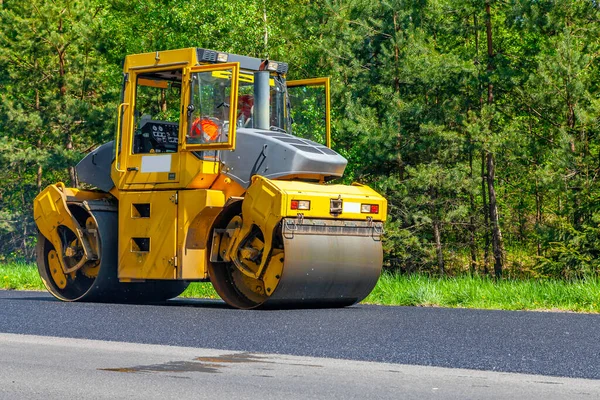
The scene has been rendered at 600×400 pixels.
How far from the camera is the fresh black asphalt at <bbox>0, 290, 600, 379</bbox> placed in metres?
7.54

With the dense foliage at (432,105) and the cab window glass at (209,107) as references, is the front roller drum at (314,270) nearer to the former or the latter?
the cab window glass at (209,107)

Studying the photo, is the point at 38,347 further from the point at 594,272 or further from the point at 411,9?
the point at 411,9

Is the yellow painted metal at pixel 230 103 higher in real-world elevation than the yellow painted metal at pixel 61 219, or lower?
higher

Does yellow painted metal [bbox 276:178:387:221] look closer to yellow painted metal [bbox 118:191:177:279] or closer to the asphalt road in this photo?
yellow painted metal [bbox 118:191:177:279]

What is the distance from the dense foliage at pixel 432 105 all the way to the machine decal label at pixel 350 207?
7.83m

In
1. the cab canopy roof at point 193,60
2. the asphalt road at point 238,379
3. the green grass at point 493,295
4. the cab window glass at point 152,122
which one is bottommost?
the asphalt road at point 238,379

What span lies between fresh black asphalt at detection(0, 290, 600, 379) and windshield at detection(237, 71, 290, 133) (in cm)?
220

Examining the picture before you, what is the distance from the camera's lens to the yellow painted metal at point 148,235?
1205 centimetres

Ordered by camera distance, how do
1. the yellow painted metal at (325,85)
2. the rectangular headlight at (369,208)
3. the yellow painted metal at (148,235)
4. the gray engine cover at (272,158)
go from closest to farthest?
1. the gray engine cover at (272,158)
2. the rectangular headlight at (369,208)
3. the yellow painted metal at (148,235)
4. the yellow painted metal at (325,85)

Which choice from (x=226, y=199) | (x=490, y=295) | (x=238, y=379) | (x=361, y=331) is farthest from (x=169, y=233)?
(x=238, y=379)

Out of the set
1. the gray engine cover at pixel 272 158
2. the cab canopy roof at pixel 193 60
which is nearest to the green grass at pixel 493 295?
the gray engine cover at pixel 272 158

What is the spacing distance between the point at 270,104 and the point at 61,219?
3.09 metres

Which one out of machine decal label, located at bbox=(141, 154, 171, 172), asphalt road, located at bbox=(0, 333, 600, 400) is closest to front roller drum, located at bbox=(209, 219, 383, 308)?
machine decal label, located at bbox=(141, 154, 171, 172)

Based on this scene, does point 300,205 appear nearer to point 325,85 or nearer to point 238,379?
point 325,85
